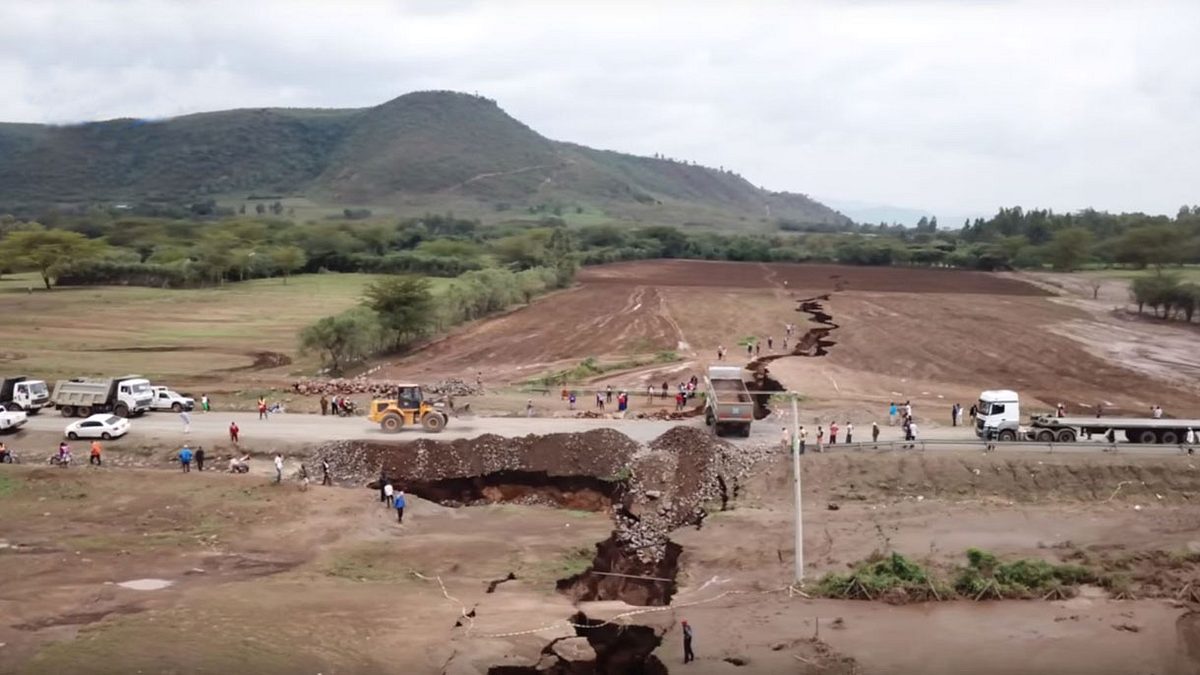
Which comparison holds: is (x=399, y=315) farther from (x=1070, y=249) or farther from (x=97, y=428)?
(x=1070, y=249)

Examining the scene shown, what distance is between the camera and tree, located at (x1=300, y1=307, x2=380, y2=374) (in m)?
58.9

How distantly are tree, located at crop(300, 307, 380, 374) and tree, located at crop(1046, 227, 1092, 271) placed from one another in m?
99.9

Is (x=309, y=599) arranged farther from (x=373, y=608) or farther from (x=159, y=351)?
(x=159, y=351)

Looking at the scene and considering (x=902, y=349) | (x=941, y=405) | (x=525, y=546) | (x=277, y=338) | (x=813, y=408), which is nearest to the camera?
(x=525, y=546)

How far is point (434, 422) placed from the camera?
3859 centimetres

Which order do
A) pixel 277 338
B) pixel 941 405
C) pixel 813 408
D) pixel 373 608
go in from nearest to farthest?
pixel 373 608 → pixel 813 408 → pixel 941 405 → pixel 277 338

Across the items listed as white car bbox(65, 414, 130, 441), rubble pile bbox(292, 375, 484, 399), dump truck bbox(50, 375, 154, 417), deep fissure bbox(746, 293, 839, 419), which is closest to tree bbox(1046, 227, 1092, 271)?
deep fissure bbox(746, 293, 839, 419)

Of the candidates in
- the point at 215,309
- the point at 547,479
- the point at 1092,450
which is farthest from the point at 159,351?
the point at 1092,450

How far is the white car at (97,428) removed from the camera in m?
37.2

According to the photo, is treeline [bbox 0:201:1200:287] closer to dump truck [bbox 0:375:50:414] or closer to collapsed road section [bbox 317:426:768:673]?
dump truck [bbox 0:375:50:414]

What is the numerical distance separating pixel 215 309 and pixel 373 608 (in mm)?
76194

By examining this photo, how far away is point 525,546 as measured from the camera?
92.7ft

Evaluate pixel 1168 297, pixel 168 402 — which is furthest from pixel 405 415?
pixel 1168 297

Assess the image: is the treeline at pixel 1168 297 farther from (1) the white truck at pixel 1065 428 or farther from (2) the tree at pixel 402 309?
(2) the tree at pixel 402 309
